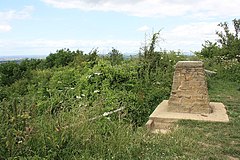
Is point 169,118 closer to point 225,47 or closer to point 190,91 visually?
point 190,91

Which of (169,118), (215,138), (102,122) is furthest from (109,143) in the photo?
(169,118)

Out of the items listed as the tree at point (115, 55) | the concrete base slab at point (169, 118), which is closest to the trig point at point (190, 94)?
the concrete base slab at point (169, 118)

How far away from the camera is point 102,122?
5.05 metres

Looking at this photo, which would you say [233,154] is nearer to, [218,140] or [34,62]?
[218,140]

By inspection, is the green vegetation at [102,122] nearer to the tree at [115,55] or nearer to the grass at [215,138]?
the grass at [215,138]

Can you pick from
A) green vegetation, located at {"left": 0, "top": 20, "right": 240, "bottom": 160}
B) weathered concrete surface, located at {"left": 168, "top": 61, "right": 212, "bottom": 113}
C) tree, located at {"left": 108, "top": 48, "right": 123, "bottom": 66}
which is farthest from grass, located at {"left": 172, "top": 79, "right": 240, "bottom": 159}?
tree, located at {"left": 108, "top": 48, "right": 123, "bottom": 66}

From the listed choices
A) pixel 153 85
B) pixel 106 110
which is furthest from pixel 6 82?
pixel 106 110

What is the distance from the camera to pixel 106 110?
20.7 ft

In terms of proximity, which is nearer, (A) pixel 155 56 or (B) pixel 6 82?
(B) pixel 6 82

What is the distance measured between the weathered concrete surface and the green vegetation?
2.16 feet

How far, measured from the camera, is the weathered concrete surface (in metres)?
6.92

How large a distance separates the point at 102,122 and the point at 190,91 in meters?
2.63

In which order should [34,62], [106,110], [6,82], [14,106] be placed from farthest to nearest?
1. [34,62]
2. [6,82]
3. [106,110]
4. [14,106]

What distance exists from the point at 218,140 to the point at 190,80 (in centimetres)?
209
